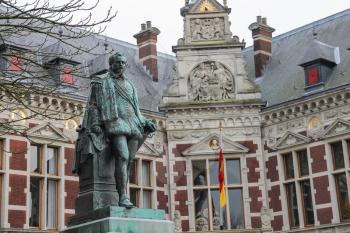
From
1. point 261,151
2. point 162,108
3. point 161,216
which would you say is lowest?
point 161,216

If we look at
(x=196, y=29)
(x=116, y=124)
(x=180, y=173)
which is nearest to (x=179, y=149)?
(x=180, y=173)

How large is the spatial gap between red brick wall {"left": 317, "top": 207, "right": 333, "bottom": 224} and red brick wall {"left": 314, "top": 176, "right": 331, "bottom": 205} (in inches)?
10.0

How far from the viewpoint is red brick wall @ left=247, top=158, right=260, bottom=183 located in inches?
864

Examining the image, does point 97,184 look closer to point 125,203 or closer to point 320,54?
point 125,203

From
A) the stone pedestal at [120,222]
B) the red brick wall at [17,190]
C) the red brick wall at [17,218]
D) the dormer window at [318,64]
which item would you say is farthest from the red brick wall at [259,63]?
the stone pedestal at [120,222]

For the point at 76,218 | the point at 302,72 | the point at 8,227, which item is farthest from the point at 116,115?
the point at 302,72

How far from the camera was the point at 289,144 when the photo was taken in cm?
2162

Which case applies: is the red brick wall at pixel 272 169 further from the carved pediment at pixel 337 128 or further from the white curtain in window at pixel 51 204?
the white curtain in window at pixel 51 204

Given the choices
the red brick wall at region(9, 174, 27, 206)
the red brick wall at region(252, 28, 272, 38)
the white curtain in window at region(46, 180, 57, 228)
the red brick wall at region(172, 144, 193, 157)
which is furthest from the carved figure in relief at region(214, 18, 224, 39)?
the red brick wall at region(9, 174, 27, 206)

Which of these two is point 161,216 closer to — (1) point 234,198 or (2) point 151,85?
(1) point 234,198

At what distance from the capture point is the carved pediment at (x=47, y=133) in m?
19.5

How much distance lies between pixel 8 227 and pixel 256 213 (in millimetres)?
7989

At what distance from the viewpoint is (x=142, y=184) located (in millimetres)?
21812

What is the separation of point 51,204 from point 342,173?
353 inches
